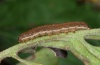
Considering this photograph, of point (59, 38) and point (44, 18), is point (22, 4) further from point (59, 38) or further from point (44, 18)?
point (59, 38)

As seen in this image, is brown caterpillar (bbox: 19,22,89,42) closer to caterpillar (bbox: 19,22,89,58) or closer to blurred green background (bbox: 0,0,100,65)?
caterpillar (bbox: 19,22,89,58)

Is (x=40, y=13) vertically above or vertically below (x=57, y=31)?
above

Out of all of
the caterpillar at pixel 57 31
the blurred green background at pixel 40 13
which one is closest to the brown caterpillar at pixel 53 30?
the caterpillar at pixel 57 31

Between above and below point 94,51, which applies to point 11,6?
above

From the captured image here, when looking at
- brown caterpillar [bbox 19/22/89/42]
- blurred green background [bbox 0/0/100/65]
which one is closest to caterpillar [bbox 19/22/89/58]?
brown caterpillar [bbox 19/22/89/42]

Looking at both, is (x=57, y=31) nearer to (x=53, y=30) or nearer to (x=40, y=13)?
(x=53, y=30)

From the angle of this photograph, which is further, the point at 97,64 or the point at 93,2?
the point at 93,2

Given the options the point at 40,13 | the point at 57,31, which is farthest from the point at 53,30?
the point at 40,13

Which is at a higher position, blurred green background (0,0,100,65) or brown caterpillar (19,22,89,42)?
blurred green background (0,0,100,65)

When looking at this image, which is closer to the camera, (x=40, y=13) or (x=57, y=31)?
(x=57, y=31)

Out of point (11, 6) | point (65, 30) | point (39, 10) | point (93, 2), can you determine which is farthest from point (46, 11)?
point (65, 30)

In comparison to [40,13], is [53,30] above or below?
below
